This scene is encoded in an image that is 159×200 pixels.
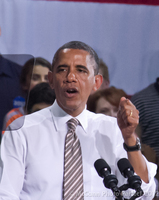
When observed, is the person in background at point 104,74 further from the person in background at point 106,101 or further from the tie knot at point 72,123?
the tie knot at point 72,123

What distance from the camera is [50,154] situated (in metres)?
1.23

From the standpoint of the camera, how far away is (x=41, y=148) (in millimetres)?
1229

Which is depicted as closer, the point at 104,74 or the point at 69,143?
the point at 69,143

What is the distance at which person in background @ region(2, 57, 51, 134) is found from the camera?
1.28 m

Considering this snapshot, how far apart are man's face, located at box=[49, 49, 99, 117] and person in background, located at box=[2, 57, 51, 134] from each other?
0.06 metres

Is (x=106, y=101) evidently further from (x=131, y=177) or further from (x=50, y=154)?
(x=131, y=177)

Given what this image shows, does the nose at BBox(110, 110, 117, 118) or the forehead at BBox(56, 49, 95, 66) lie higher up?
the forehead at BBox(56, 49, 95, 66)

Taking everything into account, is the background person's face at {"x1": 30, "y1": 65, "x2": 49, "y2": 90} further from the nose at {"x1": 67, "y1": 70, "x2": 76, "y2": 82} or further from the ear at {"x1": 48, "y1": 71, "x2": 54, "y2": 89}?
the nose at {"x1": 67, "y1": 70, "x2": 76, "y2": 82}

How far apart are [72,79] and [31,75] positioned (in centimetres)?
21

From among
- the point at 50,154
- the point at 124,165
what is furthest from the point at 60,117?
the point at 124,165

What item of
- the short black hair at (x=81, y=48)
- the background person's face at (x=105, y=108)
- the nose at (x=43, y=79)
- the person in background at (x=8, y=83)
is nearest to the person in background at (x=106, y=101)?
the background person's face at (x=105, y=108)

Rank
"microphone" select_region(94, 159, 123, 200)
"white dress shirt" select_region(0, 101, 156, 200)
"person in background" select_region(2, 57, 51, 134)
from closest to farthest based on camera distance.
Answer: "microphone" select_region(94, 159, 123, 200)
"white dress shirt" select_region(0, 101, 156, 200)
"person in background" select_region(2, 57, 51, 134)

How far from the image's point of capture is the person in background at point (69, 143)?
1184mm

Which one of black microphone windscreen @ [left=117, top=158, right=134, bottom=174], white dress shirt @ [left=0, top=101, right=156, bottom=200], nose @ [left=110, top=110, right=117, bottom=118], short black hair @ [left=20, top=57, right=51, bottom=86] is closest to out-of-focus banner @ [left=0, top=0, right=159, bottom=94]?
short black hair @ [left=20, top=57, right=51, bottom=86]
